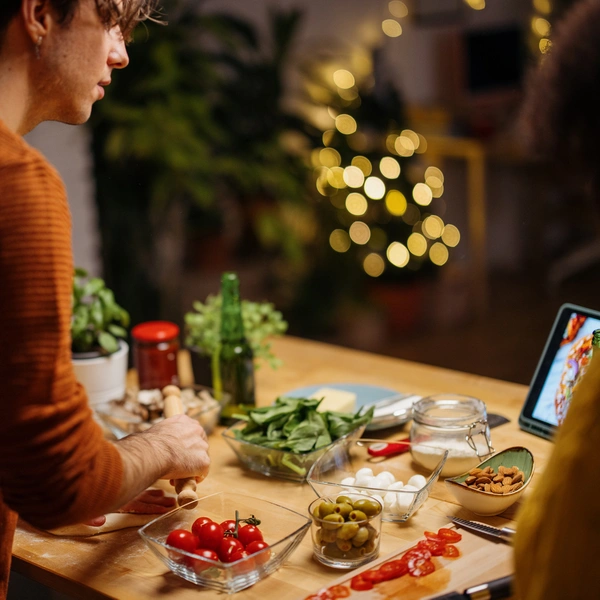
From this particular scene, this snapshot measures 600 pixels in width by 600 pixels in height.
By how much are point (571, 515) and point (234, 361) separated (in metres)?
1.01

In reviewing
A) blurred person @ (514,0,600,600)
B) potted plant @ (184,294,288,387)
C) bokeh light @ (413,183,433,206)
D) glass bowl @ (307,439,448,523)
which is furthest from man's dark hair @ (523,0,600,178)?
bokeh light @ (413,183,433,206)

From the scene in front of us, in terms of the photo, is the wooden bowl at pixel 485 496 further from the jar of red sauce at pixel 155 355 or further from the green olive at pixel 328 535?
the jar of red sauce at pixel 155 355

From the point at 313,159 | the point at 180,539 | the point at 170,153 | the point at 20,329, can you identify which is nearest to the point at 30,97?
the point at 20,329

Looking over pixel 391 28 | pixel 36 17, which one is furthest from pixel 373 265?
pixel 36 17

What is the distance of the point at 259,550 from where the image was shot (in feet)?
3.83

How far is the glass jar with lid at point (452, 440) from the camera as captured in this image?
57.7 inches

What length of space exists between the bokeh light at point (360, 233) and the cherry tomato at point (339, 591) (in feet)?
11.8

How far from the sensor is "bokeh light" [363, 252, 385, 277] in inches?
191

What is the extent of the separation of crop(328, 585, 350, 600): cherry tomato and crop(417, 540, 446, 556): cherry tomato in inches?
5.9

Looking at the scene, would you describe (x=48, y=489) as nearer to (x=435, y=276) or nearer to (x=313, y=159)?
(x=313, y=159)

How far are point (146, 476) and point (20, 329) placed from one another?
0.96 feet

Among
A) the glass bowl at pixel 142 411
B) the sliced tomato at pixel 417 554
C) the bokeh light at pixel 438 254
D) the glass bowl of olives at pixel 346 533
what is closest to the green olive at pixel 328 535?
the glass bowl of olives at pixel 346 533

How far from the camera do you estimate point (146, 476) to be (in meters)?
1.13

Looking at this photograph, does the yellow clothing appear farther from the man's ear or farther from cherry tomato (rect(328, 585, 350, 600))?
the man's ear
